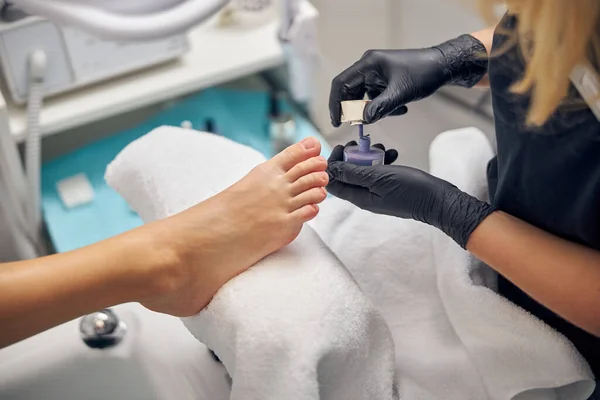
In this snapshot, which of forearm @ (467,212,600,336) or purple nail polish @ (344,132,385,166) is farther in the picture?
purple nail polish @ (344,132,385,166)

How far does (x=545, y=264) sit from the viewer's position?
0.75 metres

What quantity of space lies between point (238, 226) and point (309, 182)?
11cm

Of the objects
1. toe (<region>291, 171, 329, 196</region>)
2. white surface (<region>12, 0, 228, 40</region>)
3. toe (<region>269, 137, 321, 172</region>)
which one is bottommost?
toe (<region>291, 171, 329, 196</region>)

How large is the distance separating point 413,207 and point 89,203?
0.71 m

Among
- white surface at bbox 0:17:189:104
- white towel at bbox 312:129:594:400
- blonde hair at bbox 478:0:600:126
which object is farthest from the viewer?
white surface at bbox 0:17:189:104

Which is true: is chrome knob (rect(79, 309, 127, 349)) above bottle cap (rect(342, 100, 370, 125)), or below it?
below

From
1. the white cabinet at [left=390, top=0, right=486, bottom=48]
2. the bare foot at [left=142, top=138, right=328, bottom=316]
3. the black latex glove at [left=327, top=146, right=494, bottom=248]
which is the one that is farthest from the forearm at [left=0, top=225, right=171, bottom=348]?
the white cabinet at [left=390, top=0, right=486, bottom=48]

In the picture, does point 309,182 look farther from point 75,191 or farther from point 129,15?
point 75,191

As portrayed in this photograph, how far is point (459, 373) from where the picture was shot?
33.0 inches

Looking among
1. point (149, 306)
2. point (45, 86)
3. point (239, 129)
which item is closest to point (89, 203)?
point (45, 86)

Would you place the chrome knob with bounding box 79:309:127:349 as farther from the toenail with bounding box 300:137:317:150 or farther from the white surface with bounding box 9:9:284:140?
the white surface with bounding box 9:9:284:140

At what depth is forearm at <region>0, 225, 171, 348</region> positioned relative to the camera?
0.73 meters

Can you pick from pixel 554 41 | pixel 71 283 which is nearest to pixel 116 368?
pixel 71 283

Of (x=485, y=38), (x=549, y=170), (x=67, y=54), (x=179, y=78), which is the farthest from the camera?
(x=179, y=78)
